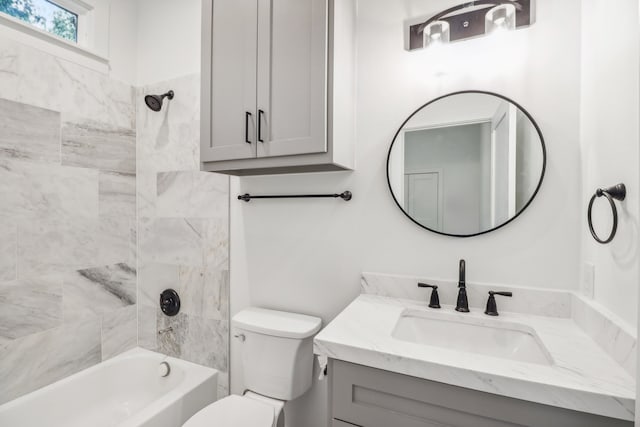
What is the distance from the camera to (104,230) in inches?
77.4

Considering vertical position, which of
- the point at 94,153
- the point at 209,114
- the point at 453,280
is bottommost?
the point at 453,280

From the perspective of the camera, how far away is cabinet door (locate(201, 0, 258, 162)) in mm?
1386

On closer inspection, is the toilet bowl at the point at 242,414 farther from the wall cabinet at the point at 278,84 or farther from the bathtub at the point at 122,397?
the wall cabinet at the point at 278,84

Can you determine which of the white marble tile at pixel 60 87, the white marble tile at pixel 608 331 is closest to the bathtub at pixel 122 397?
the white marble tile at pixel 60 87

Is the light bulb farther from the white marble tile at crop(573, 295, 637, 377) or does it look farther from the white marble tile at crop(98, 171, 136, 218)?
the white marble tile at crop(98, 171, 136, 218)

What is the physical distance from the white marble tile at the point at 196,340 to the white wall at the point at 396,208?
0.10 meters

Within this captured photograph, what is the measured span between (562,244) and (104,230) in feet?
7.81

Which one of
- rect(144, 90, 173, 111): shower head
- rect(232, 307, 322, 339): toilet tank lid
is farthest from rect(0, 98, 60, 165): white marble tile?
rect(232, 307, 322, 339): toilet tank lid

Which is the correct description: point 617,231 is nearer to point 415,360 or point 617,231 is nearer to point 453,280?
point 453,280

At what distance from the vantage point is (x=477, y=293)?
131cm

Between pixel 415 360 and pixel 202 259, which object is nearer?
pixel 415 360

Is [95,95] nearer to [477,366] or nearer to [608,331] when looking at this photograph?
[477,366]

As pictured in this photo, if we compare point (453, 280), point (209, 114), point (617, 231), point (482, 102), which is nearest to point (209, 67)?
point (209, 114)

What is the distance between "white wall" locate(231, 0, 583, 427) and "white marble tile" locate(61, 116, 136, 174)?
2.86 feet
